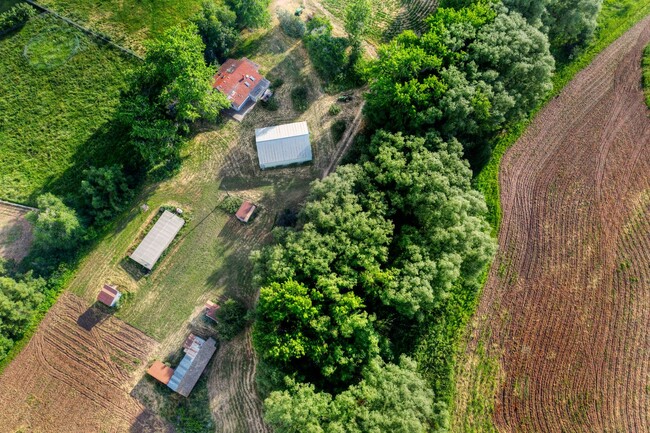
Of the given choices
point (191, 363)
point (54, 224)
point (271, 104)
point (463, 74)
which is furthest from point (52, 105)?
point (463, 74)

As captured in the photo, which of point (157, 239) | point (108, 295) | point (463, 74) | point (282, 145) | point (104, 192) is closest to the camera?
point (463, 74)

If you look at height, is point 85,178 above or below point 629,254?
above

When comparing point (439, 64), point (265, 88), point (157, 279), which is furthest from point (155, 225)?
point (439, 64)

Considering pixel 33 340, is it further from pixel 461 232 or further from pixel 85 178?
pixel 461 232

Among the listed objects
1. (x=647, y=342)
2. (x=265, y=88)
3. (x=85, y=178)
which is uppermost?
(x=85, y=178)

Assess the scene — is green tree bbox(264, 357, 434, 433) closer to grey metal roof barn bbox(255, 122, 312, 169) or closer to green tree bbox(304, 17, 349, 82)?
grey metal roof barn bbox(255, 122, 312, 169)

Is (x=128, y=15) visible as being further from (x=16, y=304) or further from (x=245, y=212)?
(x=16, y=304)
